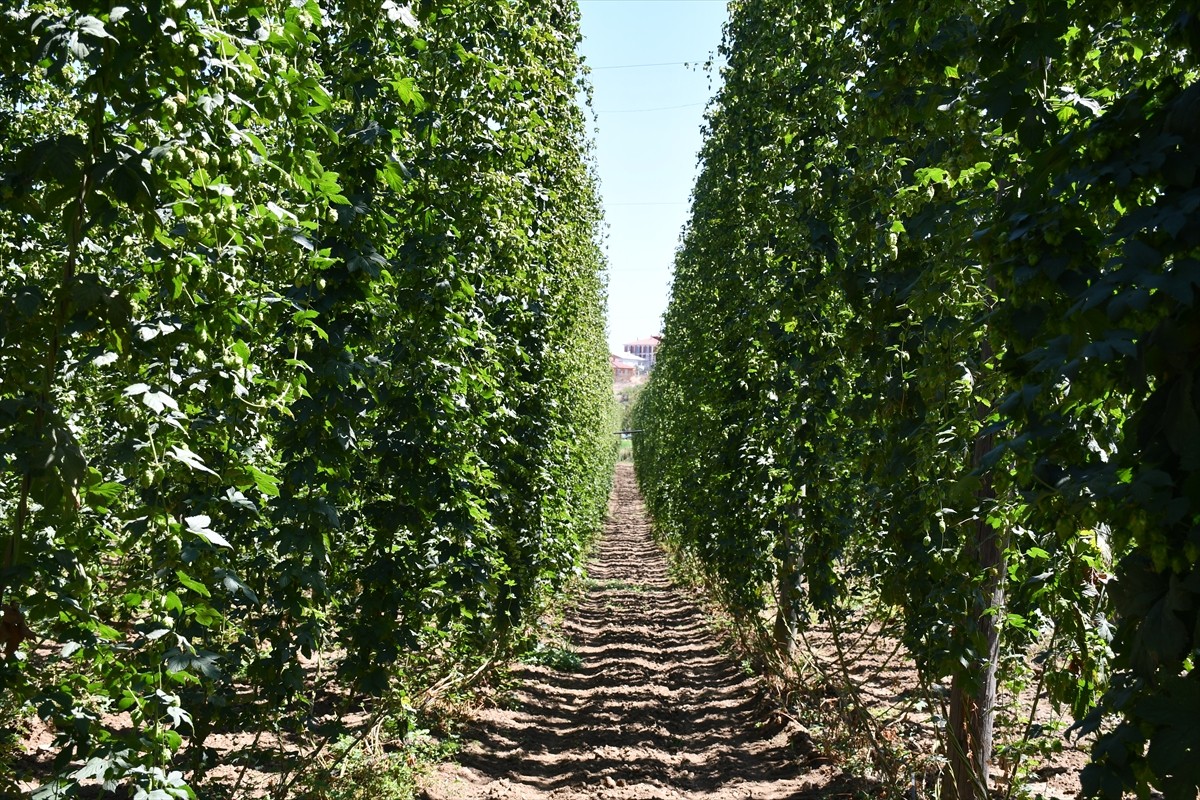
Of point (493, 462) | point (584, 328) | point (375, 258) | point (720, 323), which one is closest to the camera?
point (375, 258)

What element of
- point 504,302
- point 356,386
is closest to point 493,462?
point 504,302

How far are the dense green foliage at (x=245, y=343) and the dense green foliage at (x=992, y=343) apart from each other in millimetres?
1814

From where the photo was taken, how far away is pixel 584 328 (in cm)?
1443

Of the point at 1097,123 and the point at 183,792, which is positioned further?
the point at 183,792

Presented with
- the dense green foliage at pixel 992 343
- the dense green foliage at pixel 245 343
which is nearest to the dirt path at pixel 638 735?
the dense green foliage at pixel 245 343

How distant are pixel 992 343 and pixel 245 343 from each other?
93.8 inches

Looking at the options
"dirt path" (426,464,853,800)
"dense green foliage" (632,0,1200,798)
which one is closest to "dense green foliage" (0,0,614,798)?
"dirt path" (426,464,853,800)

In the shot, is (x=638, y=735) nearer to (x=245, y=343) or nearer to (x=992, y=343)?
(x=245, y=343)

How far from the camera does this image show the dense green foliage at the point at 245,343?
225 cm

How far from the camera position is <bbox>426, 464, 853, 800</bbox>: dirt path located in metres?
6.57

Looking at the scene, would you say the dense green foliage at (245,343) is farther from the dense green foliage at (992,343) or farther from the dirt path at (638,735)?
the dense green foliage at (992,343)

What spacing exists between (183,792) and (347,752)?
113 inches

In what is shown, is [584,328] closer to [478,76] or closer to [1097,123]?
[478,76]

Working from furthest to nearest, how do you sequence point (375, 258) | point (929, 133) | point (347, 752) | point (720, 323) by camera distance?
point (720, 323)
point (347, 752)
point (375, 258)
point (929, 133)
